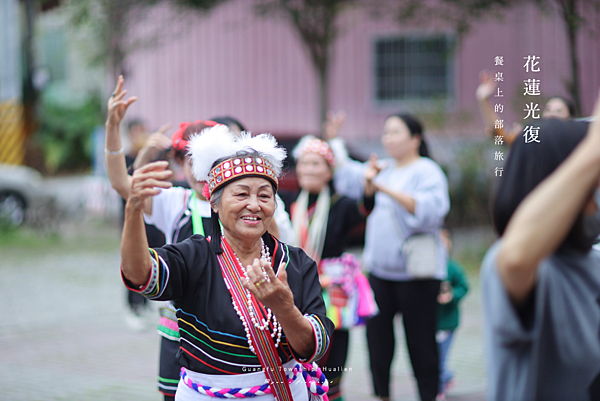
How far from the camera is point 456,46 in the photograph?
13.4 meters

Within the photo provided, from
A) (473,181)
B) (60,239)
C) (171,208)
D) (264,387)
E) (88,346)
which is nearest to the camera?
(264,387)

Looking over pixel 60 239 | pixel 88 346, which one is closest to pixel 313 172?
pixel 88 346

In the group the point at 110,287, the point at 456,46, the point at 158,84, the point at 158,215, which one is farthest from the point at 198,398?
the point at 158,84

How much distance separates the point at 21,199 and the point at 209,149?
42.3 feet

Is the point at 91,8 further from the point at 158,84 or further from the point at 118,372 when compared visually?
the point at 118,372

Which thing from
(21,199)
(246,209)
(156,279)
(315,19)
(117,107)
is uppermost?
(315,19)

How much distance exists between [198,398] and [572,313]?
4.42 ft

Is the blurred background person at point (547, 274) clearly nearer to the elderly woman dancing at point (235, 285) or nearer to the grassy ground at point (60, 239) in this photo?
the elderly woman dancing at point (235, 285)

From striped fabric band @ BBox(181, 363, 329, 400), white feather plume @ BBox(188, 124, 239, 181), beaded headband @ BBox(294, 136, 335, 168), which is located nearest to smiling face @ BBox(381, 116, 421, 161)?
beaded headband @ BBox(294, 136, 335, 168)

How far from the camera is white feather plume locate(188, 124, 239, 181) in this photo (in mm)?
2654

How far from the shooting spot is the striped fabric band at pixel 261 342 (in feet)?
8.02

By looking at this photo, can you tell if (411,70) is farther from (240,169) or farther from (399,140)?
(240,169)

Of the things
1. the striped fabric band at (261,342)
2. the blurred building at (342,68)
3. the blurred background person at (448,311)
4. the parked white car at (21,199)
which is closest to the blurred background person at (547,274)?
the striped fabric band at (261,342)

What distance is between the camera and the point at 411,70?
15797 mm
